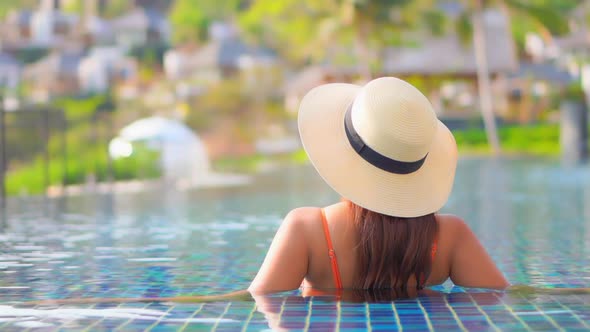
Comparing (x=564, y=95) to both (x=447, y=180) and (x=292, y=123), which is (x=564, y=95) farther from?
(x=447, y=180)

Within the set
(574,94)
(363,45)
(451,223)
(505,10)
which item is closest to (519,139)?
(505,10)

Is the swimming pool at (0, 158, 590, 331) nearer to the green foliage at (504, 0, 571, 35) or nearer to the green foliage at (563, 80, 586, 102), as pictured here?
the green foliage at (504, 0, 571, 35)

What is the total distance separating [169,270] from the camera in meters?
7.33

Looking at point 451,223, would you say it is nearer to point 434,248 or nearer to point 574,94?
point 434,248

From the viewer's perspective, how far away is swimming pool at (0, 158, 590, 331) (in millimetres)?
4566

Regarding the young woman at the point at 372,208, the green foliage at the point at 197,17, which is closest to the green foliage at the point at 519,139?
the young woman at the point at 372,208

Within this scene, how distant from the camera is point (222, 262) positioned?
7922 millimetres

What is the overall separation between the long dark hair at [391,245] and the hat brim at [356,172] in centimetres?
10

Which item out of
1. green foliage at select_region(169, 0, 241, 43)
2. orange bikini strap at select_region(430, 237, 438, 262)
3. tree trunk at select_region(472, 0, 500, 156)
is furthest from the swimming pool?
green foliage at select_region(169, 0, 241, 43)

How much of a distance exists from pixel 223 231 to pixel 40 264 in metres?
3.51

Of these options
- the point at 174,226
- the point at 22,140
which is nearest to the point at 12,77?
the point at 22,140

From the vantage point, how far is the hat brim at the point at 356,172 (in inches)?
174

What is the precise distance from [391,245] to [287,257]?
16.9 inches

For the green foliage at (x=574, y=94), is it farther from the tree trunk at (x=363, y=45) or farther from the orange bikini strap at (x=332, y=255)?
the orange bikini strap at (x=332, y=255)
